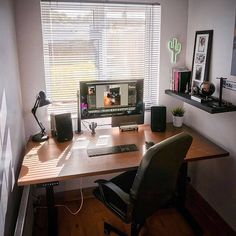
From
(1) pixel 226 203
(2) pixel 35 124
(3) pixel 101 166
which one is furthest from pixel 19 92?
(1) pixel 226 203

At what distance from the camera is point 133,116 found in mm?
2379

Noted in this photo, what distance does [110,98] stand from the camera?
7.39 ft

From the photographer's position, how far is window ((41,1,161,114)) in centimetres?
221

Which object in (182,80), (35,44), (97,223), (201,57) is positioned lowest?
(97,223)

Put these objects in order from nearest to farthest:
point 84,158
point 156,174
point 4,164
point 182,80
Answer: point 4,164, point 156,174, point 84,158, point 182,80

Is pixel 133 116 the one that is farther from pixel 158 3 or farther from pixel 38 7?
pixel 38 7

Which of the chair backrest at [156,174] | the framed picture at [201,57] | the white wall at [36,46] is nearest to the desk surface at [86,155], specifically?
the chair backrest at [156,174]

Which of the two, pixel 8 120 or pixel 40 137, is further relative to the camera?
pixel 40 137

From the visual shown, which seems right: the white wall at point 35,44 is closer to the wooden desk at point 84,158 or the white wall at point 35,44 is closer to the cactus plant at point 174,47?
the cactus plant at point 174,47

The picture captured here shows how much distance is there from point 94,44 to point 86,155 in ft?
3.36

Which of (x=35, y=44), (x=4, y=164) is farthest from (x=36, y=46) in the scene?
(x=4, y=164)

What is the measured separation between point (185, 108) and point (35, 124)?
146 cm

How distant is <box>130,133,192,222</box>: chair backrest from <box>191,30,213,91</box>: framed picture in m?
0.87

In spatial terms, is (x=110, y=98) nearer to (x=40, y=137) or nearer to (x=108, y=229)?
(x=40, y=137)
